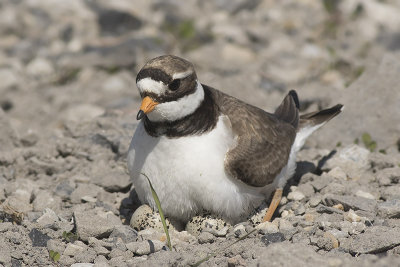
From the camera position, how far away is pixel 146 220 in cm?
614

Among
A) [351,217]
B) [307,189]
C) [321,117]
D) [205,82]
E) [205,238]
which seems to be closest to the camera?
[205,238]

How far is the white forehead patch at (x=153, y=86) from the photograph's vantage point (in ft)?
18.1

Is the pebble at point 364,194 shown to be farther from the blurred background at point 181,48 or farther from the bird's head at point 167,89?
the blurred background at point 181,48

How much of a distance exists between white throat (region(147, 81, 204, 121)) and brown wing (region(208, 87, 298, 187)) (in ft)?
1.77

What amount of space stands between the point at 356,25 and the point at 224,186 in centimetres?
805

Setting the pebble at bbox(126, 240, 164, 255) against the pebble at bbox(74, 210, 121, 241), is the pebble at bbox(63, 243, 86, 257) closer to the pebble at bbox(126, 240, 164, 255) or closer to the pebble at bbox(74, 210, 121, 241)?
the pebble at bbox(74, 210, 121, 241)

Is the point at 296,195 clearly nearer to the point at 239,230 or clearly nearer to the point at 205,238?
the point at 239,230

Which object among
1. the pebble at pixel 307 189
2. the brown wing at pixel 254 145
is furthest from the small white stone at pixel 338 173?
the brown wing at pixel 254 145

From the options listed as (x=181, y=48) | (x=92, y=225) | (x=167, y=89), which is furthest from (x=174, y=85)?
(x=181, y=48)

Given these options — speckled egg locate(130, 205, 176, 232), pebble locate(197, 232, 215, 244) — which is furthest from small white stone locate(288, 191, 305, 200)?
speckled egg locate(130, 205, 176, 232)

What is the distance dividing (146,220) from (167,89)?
4.44ft

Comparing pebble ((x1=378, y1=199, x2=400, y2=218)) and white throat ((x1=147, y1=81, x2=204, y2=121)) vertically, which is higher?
white throat ((x1=147, y1=81, x2=204, y2=121))

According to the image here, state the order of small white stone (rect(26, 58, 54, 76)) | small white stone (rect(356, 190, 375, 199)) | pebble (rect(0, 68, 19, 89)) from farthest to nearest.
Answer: small white stone (rect(26, 58, 54, 76)) → pebble (rect(0, 68, 19, 89)) → small white stone (rect(356, 190, 375, 199))

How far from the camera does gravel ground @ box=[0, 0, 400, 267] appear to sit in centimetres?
565
